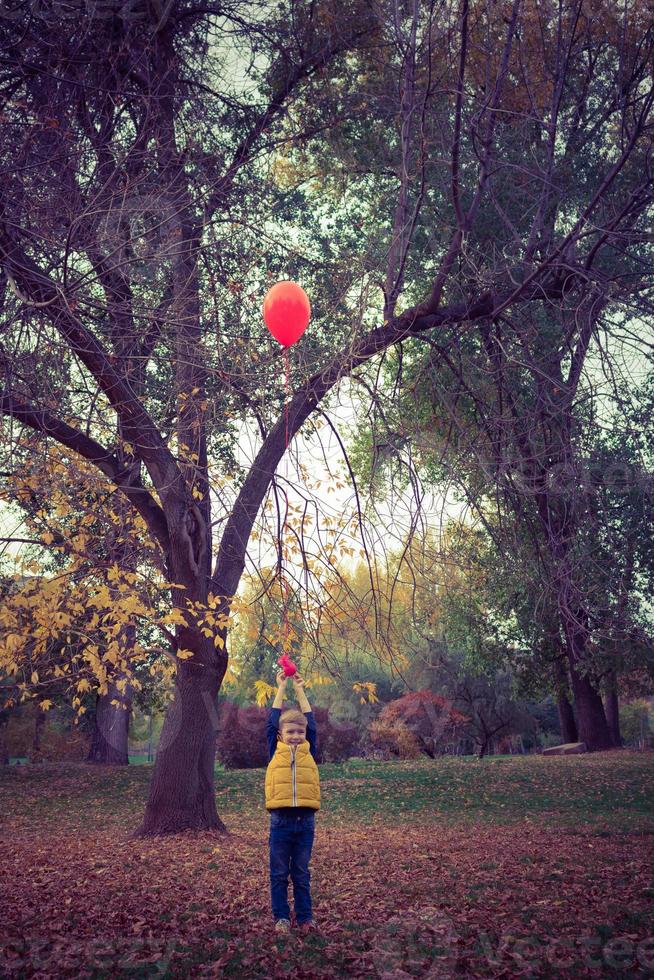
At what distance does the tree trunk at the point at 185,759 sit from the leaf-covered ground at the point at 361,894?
0.25 m

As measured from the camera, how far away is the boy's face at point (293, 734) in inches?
197

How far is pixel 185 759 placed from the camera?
9.04 metres

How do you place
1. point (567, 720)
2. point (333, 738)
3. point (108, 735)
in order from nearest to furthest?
point (108, 735) < point (333, 738) < point (567, 720)

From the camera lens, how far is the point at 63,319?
6.52 m

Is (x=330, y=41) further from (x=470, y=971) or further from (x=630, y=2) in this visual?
(x=470, y=971)

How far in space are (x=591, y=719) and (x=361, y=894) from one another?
1570 centimetres

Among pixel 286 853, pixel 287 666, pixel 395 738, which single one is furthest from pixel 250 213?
pixel 395 738

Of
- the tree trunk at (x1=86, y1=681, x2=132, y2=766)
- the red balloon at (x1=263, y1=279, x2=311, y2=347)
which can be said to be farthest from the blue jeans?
the tree trunk at (x1=86, y1=681, x2=132, y2=766)

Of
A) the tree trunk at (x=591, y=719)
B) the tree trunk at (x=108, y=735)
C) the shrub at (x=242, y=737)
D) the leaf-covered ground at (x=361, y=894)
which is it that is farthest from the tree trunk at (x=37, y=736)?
the tree trunk at (x=591, y=719)

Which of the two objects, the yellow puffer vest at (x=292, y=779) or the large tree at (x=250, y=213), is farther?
the large tree at (x=250, y=213)

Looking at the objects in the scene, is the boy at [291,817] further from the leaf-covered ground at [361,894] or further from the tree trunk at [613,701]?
the tree trunk at [613,701]

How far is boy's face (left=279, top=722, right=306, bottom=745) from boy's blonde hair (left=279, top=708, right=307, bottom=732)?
0.02 meters

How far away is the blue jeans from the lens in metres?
4.88

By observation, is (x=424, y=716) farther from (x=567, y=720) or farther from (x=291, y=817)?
(x=291, y=817)
